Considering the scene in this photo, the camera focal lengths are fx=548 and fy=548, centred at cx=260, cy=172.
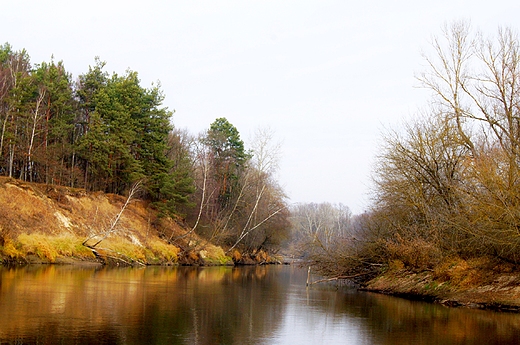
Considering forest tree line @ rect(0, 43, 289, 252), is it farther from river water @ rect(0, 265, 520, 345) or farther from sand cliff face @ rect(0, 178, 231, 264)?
river water @ rect(0, 265, 520, 345)

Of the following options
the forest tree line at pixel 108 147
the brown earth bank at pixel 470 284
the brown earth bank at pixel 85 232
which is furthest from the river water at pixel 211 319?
the forest tree line at pixel 108 147

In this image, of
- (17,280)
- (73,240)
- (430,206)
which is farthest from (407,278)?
(73,240)

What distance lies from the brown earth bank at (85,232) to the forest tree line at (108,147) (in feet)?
5.98

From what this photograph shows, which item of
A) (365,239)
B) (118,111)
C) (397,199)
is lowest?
(365,239)

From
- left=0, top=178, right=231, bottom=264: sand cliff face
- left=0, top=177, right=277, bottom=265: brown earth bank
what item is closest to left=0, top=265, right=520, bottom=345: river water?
left=0, top=178, right=231, bottom=264: sand cliff face

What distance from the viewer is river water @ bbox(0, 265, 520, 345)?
510 inches

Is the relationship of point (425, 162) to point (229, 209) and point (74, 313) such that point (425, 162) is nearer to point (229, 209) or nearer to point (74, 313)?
point (74, 313)

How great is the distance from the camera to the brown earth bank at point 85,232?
3903cm

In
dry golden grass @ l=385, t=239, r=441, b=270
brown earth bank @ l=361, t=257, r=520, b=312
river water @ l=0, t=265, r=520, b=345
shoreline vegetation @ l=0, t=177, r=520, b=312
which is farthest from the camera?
dry golden grass @ l=385, t=239, r=441, b=270

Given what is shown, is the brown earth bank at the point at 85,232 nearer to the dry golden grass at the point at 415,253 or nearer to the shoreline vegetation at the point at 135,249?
the shoreline vegetation at the point at 135,249

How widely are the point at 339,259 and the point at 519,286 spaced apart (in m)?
13.6

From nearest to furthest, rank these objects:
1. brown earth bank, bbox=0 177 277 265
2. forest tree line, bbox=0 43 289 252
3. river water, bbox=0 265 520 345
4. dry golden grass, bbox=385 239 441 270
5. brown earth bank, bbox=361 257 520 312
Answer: river water, bbox=0 265 520 345 → brown earth bank, bbox=361 257 520 312 → dry golden grass, bbox=385 239 441 270 → brown earth bank, bbox=0 177 277 265 → forest tree line, bbox=0 43 289 252

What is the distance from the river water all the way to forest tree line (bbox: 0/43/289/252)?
26.4m

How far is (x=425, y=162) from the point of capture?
31.1 metres
